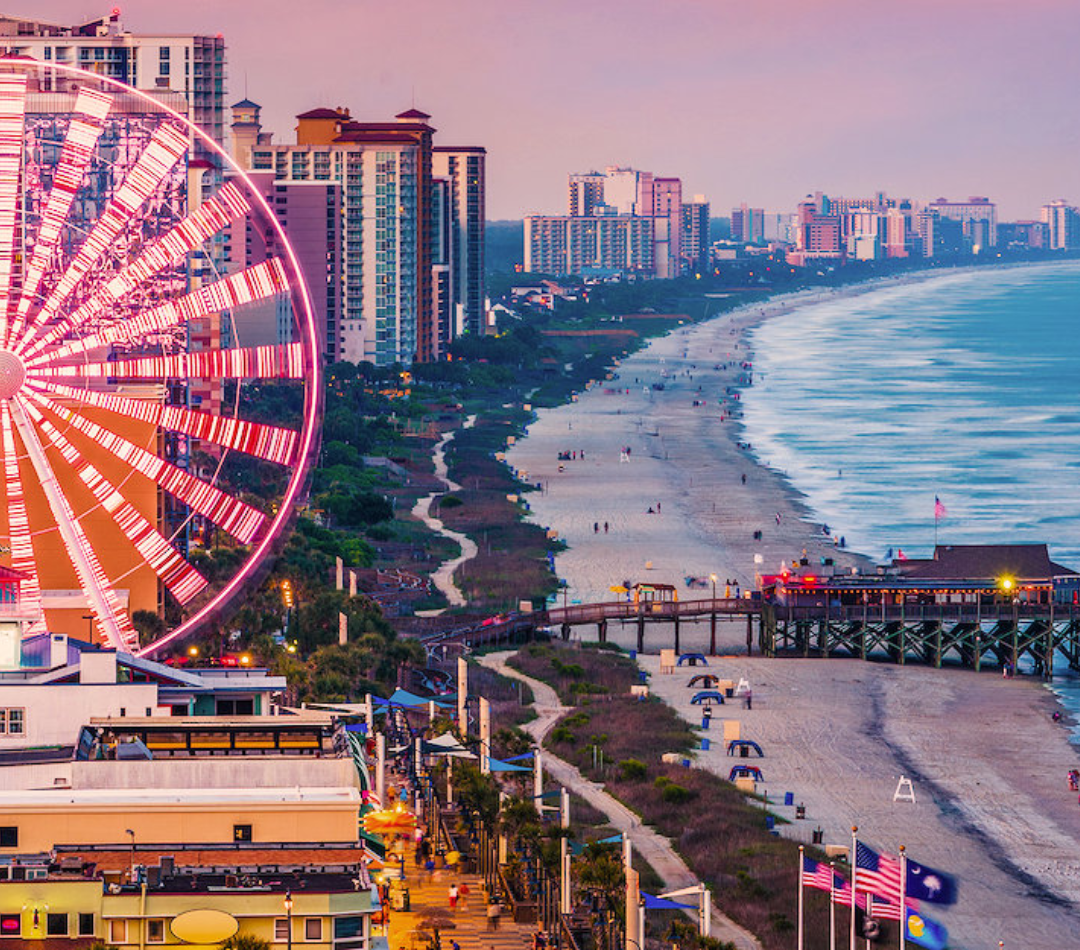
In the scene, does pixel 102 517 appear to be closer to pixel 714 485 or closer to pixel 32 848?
pixel 32 848

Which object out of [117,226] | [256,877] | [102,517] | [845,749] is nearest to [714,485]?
[845,749]

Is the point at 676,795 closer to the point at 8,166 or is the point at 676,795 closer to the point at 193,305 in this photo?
the point at 193,305

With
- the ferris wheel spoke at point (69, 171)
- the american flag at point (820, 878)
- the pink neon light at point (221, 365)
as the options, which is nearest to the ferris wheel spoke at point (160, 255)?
the pink neon light at point (221, 365)

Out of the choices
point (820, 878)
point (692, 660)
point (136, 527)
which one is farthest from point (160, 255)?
point (692, 660)

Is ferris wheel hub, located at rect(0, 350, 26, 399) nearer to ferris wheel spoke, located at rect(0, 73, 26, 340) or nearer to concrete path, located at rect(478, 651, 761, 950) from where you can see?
ferris wheel spoke, located at rect(0, 73, 26, 340)

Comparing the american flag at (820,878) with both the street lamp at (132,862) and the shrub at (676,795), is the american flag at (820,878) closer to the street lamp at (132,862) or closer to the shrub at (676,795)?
the street lamp at (132,862)

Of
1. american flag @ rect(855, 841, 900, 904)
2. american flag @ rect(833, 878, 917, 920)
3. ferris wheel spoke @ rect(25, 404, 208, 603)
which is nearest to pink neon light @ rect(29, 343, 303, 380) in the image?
ferris wheel spoke @ rect(25, 404, 208, 603)
